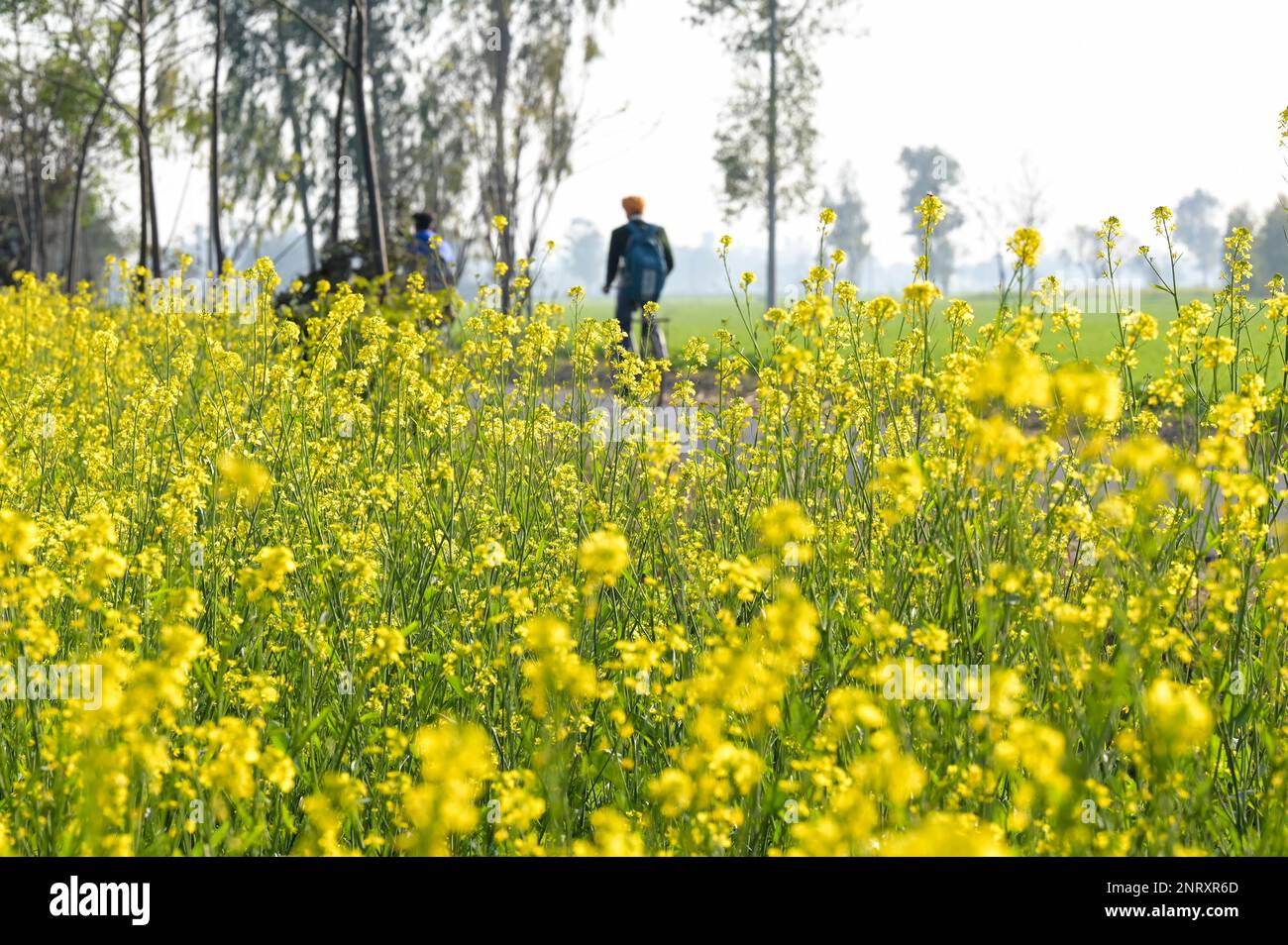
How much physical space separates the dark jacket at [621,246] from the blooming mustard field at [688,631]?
5902 millimetres

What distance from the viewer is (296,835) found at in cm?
267

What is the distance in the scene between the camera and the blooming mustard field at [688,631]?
188cm

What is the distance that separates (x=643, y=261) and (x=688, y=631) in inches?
321

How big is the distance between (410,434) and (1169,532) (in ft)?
10.5

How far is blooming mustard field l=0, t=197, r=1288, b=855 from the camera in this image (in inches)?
74.2

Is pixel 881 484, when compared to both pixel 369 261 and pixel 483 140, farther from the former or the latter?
pixel 483 140

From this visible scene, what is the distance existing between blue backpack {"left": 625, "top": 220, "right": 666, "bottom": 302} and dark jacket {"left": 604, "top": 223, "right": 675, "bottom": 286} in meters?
0.04

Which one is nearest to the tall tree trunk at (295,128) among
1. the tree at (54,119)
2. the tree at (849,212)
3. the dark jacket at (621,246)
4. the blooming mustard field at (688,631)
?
the tree at (54,119)

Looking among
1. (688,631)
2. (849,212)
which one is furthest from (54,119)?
(849,212)

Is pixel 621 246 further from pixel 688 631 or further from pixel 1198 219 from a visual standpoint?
pixel 1198 219

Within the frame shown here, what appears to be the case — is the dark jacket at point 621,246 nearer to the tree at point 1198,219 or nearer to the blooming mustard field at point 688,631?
the blooming mustard field at point 688,631
